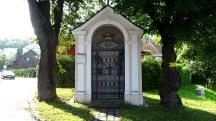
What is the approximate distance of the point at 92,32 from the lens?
20547 mm

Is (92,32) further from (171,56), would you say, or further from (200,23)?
(200,23)

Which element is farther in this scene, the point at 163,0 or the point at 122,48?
the point at 122,48

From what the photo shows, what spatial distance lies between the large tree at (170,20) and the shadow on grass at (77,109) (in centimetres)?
384

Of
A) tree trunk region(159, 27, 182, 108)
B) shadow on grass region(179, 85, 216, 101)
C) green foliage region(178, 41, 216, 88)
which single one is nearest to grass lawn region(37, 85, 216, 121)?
tree trunk region(159, 27, 182, 108)

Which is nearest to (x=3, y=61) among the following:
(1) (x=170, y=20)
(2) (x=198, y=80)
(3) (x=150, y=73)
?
(2) (x=198, y=80)

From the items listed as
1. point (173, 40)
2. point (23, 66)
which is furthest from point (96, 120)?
point (23, 66)

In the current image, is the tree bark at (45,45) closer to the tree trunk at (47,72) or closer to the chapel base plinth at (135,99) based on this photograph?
the tree trunk at (47,72)

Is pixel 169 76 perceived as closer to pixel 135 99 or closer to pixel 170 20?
pixel 135 99

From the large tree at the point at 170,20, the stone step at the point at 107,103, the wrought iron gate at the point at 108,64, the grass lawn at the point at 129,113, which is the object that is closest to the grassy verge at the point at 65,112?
the grass lawn at the point at 129,113

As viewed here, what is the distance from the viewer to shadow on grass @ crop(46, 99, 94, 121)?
1577cm

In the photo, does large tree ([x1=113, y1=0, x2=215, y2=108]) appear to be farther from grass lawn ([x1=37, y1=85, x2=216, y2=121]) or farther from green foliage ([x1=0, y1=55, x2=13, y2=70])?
green foliage ([x1=0, y1=55, x2=13, y2=70])

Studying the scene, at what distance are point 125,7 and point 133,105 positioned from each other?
4.53 meters

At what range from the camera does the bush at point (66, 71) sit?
109 feet

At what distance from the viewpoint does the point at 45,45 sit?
858 inches
